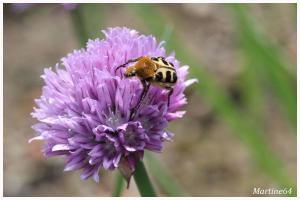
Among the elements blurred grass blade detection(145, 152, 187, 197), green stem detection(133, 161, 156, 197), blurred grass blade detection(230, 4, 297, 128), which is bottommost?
blurred grass blade detection(145, 152, 187, 197)

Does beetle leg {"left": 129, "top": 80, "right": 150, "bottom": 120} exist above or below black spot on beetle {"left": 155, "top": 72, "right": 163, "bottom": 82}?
below

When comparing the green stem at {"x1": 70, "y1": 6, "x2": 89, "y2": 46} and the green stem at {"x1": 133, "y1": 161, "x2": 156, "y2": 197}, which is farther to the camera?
the green stem at {"x1": 70, "y1": 6, "x2": 89, "y2": 46}

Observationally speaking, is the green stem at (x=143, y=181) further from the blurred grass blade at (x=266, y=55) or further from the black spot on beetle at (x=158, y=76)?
the blurred grass blade at (x=266, y=55)

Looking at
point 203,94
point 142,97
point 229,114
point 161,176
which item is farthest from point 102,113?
point 203,94

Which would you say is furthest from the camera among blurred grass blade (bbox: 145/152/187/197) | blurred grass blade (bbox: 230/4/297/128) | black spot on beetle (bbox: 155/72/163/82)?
blurred grass blade (bbox: 230/4/297/128)

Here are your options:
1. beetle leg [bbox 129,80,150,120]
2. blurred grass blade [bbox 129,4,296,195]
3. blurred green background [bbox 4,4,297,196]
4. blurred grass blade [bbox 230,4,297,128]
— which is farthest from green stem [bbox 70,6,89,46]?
beetle leg [bbox 129,80,150,120]

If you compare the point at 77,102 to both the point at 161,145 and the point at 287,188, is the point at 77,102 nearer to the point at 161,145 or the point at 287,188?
the point at 161,145

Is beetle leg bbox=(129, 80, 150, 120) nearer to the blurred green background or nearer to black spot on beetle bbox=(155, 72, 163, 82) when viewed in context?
black spot on beetle bbox=(155, 72, 163, 82)
